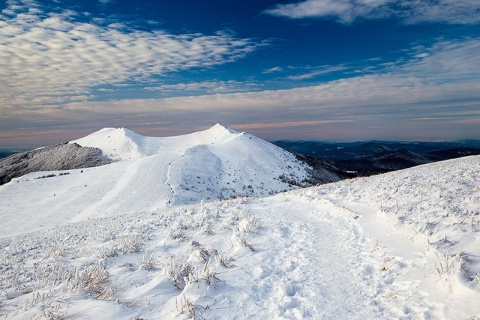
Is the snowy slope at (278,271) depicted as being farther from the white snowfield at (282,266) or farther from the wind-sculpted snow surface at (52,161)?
the wind-sculpted snow surface at (52,161)

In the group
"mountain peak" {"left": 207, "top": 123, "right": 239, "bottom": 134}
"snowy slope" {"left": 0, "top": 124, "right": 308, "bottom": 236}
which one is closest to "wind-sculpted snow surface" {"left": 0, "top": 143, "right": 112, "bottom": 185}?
"snowy slope" {"left": 0, "top": 124, "right": 308, "bottom": 236}

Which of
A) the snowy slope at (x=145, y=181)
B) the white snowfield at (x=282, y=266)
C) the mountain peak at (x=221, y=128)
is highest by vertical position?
the mountain peak at (x=221, y=128)

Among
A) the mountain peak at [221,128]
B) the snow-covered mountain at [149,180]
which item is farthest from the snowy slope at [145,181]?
the mountain peak at [221,128]

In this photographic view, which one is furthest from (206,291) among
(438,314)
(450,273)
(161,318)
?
(450,273)

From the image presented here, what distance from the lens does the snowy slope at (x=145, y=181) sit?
23.5 m

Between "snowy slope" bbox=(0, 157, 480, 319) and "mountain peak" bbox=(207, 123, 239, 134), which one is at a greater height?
"mountain peak" bbox=(207, 123, 239, 134)

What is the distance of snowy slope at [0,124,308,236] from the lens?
23.5 m

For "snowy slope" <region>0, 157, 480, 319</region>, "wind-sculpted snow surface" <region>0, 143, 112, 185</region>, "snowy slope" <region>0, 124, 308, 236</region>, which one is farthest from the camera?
"wind-sculpted snow surface" <region>0, 143, 112, 185</region>

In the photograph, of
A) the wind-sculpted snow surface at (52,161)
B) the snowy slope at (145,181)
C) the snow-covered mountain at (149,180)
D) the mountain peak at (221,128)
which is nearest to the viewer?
the snowy slope at (145,181)

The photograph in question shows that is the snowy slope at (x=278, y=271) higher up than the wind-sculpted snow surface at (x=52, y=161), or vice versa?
the snowy slope at (x=278, y=271)

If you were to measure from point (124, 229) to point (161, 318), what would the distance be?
27.7ft

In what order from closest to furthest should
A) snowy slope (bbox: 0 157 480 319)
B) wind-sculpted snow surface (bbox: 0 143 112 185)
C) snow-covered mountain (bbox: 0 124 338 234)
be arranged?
snowy slope (bbox: 0 157 480 319)
snow-covered mountain (bbox: 0 124 338 234)
wind-sculpted snow surface (bbox: 0 143 112 185)

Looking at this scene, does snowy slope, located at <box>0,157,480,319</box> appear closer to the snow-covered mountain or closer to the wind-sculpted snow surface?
the snow-covered mountain

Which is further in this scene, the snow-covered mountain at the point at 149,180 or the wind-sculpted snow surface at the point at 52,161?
the wind-sculpted snow surface at the point at 52,161
